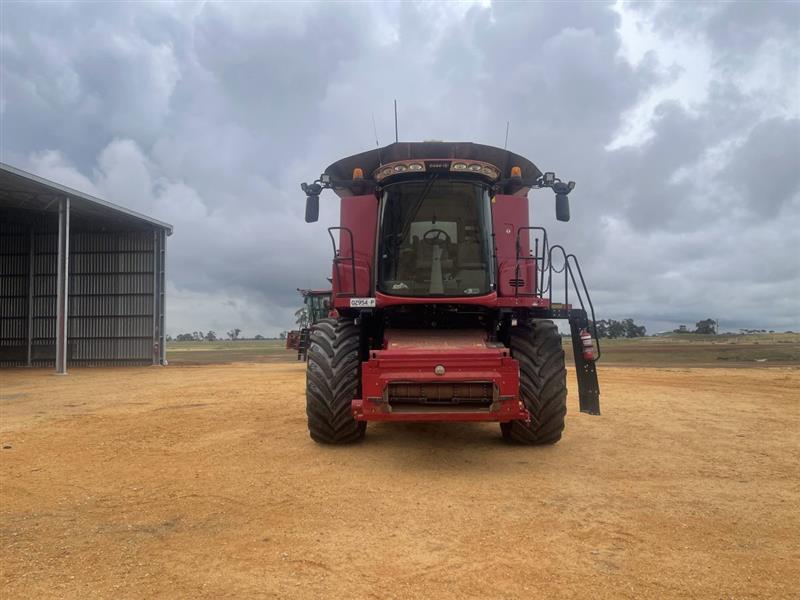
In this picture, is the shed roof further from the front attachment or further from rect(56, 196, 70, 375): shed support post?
the front attachment

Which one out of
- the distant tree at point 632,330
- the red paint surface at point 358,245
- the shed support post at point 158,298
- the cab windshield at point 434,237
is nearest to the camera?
the cab windshield at point 434,237

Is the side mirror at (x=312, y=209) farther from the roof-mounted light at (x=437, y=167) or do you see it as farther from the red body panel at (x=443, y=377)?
the red body panel at (x=443, y=377)

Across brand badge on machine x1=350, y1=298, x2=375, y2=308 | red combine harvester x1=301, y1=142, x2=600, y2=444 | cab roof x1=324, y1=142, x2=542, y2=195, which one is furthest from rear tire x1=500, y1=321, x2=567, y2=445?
cab roof x1=324, y1=142, x2=542, y2=195

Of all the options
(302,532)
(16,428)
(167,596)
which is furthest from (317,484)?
(16,428)

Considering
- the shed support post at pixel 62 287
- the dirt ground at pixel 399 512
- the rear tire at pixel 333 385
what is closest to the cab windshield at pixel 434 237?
the rear tire at pixel 333 385

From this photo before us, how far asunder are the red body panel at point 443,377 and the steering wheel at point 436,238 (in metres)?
Answer: 1.65

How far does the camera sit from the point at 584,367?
7.48 metres

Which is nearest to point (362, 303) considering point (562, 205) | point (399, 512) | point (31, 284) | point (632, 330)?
point (399, 512)

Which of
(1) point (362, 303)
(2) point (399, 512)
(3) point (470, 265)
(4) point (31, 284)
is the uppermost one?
(4) point (31, 284)

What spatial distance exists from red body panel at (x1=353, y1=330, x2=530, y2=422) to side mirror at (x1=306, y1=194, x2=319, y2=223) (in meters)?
2.48

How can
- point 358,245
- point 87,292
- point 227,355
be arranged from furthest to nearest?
point 227,355 → point 87,292 → point 358,245

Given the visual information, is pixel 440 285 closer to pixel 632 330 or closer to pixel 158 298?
pixel 158 298

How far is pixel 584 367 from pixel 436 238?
244 centimetres

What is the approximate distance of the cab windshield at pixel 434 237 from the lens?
7246mm
